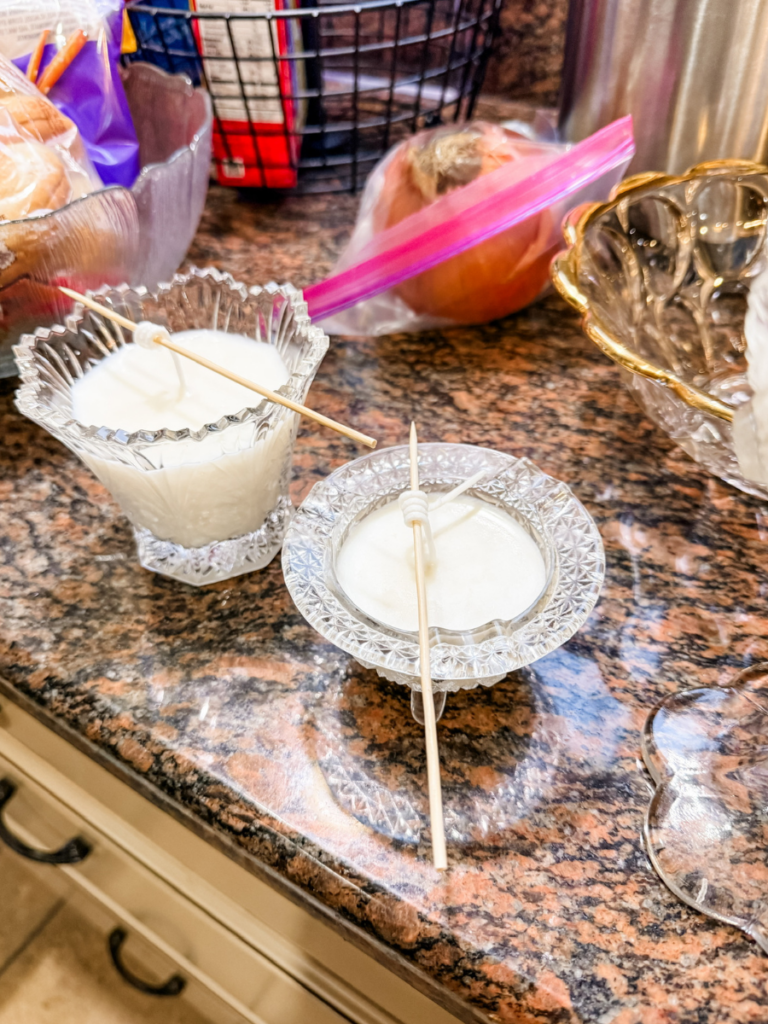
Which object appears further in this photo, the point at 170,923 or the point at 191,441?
the point at 170,923

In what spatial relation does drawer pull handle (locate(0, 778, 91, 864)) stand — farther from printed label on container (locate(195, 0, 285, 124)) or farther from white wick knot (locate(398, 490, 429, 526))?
printed label on container (locate(195, 0, 285, 124))

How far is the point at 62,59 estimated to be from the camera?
645mm

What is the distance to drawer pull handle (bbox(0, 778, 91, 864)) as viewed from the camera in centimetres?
63

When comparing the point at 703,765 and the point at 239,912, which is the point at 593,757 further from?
the point at 239,912

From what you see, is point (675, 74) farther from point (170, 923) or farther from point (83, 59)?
point (170, 923)

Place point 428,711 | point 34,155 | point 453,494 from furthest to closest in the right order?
point 34,155 < point 453,494 < point 428,711

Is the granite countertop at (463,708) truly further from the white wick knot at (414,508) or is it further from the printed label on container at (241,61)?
the printed label on container at (241,61)

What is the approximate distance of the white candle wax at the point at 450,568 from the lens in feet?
1.27

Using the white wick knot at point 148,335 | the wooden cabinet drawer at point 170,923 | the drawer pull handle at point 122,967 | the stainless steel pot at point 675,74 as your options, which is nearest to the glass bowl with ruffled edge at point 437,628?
the white wick knot at point 148,335

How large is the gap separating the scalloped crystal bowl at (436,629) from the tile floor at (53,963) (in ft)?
1.90

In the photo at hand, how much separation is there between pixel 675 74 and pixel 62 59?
0.48m

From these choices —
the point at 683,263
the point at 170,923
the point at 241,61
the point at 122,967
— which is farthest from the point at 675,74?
the point at 122,967

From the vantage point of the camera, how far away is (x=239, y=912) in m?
0.50

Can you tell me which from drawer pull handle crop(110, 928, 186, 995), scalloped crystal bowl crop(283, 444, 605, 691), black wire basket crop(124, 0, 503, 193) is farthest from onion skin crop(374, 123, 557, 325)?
drawer pull handle crop(110, 928, 186, 995)
